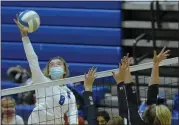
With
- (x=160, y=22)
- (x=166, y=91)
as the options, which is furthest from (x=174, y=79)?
(x=160, y=22)

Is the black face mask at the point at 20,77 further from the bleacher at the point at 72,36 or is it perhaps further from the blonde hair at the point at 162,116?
the blonde hair at the point at 162,116

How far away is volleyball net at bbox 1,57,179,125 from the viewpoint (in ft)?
18.3

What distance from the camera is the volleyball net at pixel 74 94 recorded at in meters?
5.59

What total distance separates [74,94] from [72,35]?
2048 mm

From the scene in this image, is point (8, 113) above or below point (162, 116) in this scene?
above

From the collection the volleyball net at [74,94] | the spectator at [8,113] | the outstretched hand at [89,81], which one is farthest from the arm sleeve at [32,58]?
the spectator at [8,113]

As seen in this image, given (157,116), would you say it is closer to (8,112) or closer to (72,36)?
(8,112)

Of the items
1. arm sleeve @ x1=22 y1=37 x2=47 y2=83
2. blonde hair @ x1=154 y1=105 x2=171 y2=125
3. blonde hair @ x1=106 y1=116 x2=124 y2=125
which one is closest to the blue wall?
arm sleeve @ x1=22 y1=37 x2=47 y2=83

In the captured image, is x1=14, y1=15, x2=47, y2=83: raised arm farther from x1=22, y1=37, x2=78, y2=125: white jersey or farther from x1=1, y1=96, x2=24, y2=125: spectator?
x1=1, y1=96, x2=24, y2=125: spectator

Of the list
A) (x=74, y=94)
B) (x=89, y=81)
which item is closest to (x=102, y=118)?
(x=74, y=94)

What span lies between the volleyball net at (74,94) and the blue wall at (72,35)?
530 millimetres

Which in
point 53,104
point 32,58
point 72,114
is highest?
point 32,58

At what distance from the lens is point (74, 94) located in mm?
7020

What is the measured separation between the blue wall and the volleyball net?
0.53 meters
